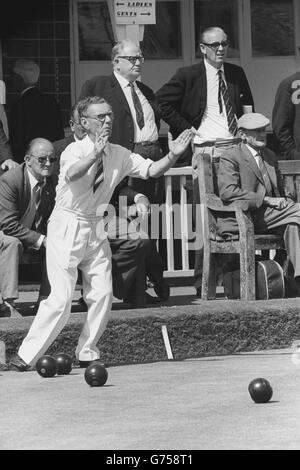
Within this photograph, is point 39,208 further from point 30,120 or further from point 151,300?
point 30,120

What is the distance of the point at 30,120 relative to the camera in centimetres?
1334

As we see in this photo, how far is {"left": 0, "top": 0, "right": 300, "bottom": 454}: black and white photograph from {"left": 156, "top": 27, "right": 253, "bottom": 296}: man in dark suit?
12 mm

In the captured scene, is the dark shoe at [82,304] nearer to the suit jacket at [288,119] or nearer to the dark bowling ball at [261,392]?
the suit jacket at [288,119]

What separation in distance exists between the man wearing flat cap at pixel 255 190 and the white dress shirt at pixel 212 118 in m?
0.61

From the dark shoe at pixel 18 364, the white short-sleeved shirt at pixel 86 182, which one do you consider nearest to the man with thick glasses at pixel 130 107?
the white short-sleeved shirt at pixel 86 182

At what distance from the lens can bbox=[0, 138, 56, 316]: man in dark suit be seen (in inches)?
435

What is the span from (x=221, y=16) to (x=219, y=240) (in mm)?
6066

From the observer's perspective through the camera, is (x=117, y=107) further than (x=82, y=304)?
Yes

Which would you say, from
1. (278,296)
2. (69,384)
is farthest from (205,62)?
(69,384)

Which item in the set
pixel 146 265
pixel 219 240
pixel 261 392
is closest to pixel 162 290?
pixel 146 265

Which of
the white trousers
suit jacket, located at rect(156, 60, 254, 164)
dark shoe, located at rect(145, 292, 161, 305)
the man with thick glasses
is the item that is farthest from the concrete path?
suit jacket, located at rect(156, 60, 254, 164)

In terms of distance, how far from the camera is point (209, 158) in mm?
12258
